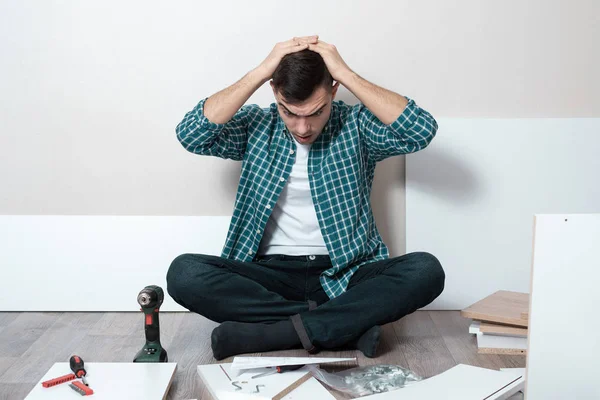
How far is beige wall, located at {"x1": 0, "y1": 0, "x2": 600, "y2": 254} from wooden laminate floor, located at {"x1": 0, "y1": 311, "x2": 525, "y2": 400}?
40 cm

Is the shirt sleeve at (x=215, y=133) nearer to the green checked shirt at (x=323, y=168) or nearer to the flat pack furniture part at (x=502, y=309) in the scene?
the green checked shirt at (x=323, y=168)

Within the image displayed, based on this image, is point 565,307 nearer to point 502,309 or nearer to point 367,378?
point 367,378

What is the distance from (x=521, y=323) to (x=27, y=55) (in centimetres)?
195

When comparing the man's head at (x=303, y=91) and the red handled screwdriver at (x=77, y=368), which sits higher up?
the man's head at (x=303, y=91)

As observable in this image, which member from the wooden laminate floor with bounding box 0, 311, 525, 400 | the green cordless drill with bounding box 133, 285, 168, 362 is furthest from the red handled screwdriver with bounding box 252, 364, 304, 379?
the green cordless drill with bounding box 133, 285, 168, 362

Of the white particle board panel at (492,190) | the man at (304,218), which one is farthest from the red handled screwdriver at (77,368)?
the white particle board panel at (492,190)

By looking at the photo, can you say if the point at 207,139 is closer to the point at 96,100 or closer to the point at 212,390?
the point at 96,100

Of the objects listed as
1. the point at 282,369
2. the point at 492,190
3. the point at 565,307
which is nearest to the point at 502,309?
the point at 492,190

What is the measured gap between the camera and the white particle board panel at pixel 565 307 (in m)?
1.28

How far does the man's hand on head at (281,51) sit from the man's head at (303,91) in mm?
14

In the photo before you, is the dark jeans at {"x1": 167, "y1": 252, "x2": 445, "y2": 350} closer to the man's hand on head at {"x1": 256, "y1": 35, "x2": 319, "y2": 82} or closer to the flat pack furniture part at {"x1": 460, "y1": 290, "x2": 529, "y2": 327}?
the flat pack furniture part at {"x1": 460, "y1": 290, "x2": 529, "y2": 327}

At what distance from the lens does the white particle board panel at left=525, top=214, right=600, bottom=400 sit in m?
1.28

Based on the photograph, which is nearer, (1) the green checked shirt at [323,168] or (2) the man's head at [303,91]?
(2) the man's head at [303,91]

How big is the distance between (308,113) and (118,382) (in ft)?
3.04
